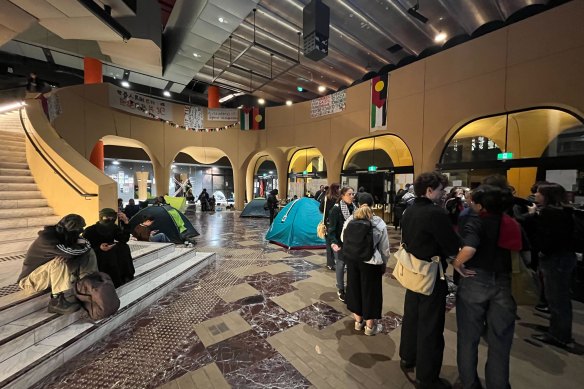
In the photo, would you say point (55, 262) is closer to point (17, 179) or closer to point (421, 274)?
point (421, 274)

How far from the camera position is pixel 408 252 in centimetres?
186

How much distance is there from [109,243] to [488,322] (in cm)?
390

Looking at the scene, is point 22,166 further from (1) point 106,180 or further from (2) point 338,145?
(2) point 338,145

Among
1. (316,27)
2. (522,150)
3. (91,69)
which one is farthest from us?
(91,69)

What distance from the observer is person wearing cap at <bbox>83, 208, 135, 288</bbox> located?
2893mm

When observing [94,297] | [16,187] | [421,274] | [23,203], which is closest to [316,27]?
[421,274]

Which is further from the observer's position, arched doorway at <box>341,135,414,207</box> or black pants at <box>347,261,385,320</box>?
arched doorway at <box>341,135,414,207</box>

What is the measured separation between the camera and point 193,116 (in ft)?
40.9

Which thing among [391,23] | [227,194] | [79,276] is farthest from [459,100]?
[227,194]

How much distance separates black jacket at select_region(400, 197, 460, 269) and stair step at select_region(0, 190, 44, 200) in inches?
256

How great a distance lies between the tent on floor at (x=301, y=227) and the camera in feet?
20.2

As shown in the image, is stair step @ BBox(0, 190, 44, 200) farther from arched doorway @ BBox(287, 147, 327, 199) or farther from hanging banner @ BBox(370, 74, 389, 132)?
arched doorway @ BBox(287, 147, 327, 199)

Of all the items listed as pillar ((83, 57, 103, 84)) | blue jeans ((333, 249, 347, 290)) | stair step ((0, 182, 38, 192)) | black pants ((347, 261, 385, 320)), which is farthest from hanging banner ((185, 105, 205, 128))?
black pants ((347, 261, 385, 320))

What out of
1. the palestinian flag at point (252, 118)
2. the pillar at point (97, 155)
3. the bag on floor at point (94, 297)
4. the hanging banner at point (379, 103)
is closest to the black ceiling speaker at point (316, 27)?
the hanging banner at point (379, 103)
